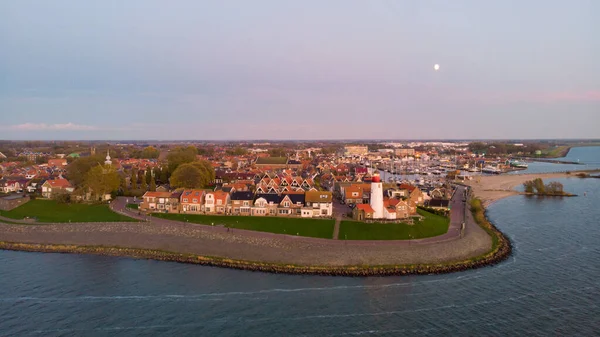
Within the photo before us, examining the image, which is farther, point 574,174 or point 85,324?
point 574,174

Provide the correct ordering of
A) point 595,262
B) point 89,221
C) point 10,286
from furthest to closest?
point 89,221 < point 595,262 < point 10,286

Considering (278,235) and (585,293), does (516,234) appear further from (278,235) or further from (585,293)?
(278,235)

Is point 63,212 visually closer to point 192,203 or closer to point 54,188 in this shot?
point 54,188

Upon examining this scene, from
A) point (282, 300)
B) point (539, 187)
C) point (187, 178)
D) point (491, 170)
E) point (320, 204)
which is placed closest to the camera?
point (282, 300)

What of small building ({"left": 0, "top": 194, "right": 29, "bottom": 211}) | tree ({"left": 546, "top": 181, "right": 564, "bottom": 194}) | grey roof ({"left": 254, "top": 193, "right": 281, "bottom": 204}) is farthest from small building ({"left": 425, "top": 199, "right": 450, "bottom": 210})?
small building ({"left": 0, "top": 194, "right": 29, "bottom": 211})

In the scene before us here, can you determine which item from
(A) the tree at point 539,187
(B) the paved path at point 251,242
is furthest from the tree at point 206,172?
(A) the tree at point 539,187

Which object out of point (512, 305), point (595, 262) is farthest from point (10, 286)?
point (595, 262)

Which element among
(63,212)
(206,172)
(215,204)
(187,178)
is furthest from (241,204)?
(63,212)

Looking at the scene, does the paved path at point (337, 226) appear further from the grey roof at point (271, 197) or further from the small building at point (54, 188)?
the small building at point (54, 188)
